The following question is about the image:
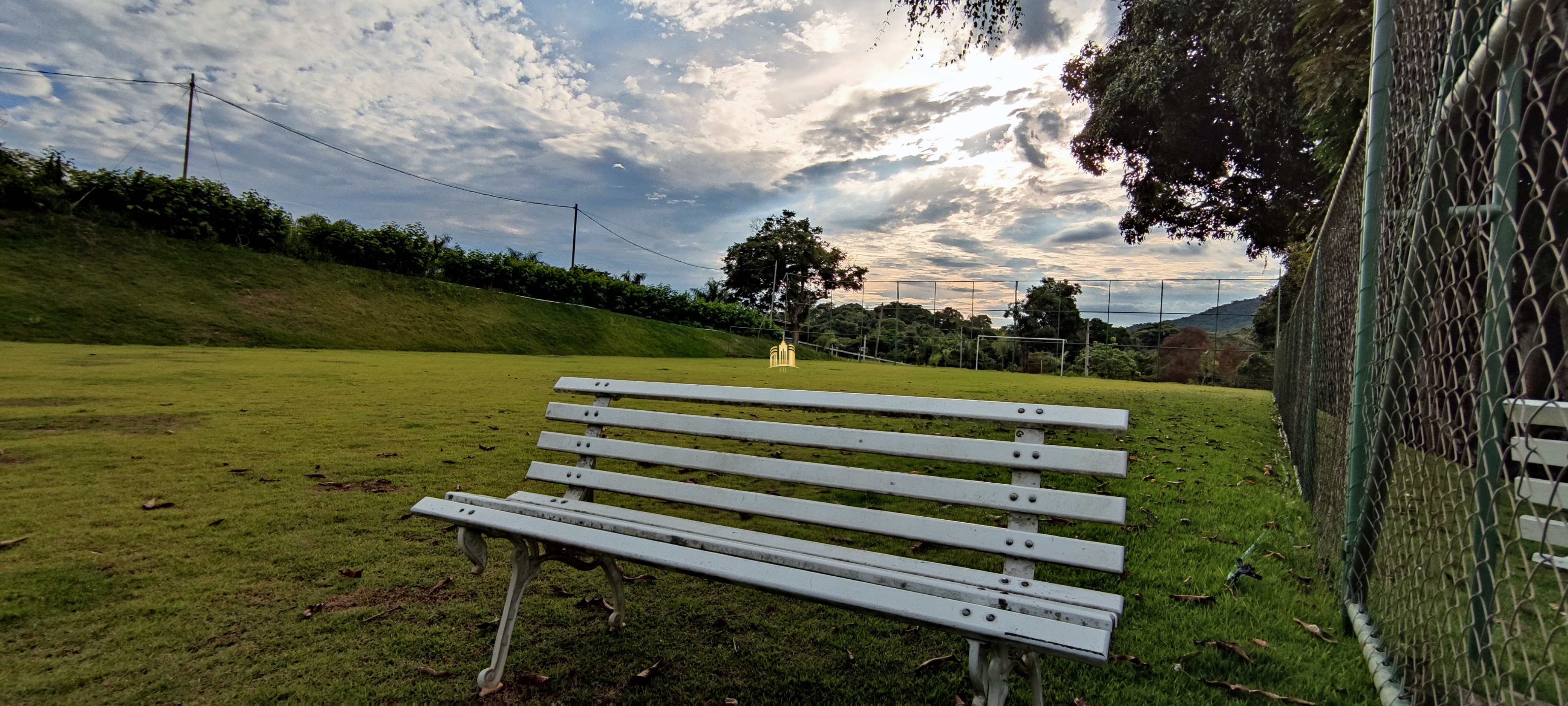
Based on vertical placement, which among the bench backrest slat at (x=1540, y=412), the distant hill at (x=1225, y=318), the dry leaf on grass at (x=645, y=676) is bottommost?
the dry leaf on grass at (x=645, y=676)

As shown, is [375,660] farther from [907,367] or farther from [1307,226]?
[907,367]

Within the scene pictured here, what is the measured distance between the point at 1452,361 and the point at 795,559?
1.36 m

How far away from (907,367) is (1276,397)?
14.7m


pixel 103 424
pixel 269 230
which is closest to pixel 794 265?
pixel 269 230

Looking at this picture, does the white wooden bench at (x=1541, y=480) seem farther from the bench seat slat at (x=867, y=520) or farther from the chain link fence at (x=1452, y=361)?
the bench seat slat at (x=867, y=520)

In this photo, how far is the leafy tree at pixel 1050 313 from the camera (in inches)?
1085

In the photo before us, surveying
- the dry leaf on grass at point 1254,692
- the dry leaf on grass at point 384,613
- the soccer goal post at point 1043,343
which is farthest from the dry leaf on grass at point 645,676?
the soccer goal post at point 1043,343

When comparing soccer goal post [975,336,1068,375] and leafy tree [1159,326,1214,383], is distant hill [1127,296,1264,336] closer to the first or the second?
leafy tree [1159,326,1214,383]

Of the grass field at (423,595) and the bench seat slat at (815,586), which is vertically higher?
the bench seat slat at (815,586)

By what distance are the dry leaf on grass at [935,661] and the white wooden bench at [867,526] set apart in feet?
1.23

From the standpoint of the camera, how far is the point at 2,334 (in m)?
11.3

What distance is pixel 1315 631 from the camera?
6.93ft

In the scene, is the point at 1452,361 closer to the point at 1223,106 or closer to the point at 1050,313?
the point at 1223,106

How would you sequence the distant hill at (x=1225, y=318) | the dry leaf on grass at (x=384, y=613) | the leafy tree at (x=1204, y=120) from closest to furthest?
the dry leaf on grass at (x=384, y=613)
the leafy tree at (x=1204, y=120)
the distant hill at (x=1225, y=318)
